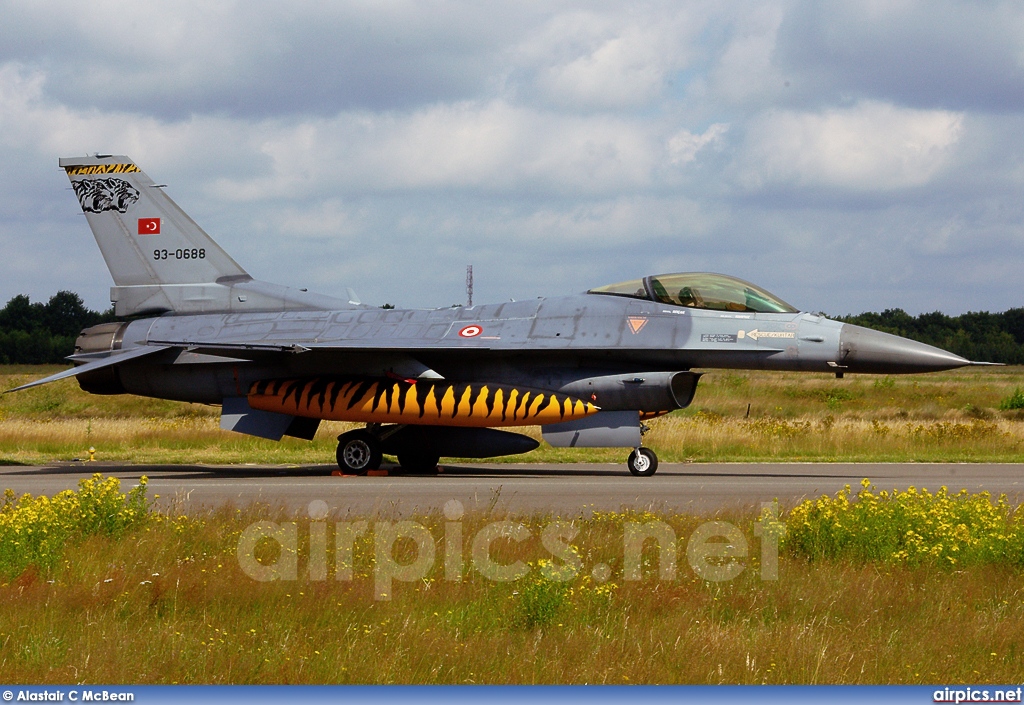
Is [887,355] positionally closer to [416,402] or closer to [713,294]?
[713,294]

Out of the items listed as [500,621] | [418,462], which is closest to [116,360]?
[418,462]

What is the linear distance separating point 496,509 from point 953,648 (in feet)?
19.8

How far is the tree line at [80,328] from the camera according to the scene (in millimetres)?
67125

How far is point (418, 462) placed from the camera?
62.8 feet

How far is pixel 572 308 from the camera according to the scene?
58.4ft

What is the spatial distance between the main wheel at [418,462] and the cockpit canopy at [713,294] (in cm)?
463

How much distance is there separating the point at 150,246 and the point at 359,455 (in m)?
5.52

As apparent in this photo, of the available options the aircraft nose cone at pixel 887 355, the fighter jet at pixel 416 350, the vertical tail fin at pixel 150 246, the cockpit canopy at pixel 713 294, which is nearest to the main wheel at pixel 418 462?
the fighter jet at pixel 416 350

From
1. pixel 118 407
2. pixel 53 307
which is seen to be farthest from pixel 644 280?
pixel 53 307

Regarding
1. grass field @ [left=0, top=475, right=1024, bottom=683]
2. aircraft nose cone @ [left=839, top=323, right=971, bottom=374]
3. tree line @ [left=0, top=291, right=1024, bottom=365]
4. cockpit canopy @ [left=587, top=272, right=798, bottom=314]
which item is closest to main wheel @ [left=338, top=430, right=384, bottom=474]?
cockpit canopy @ [left=587, top=272, right=798, bottom=314]

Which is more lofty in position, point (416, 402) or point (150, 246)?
point (150, 246)

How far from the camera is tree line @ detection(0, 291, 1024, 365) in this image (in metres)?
67.1

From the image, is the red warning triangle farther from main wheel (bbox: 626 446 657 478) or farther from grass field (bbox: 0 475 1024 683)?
grass field (bbox: 0 475 1024 683)

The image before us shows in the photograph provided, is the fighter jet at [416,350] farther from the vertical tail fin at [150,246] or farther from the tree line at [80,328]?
the tree line at [80,328]
